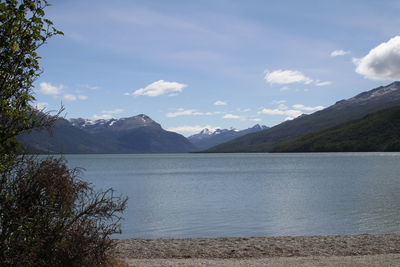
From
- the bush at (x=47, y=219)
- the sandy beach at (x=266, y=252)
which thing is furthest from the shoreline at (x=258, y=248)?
the bush at (x=47, y=219)

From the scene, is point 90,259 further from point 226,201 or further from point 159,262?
point 226,201

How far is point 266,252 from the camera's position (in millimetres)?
22172

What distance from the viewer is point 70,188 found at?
491 inches

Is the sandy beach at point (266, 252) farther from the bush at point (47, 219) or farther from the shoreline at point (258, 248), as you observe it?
the bush at point (47, 219)

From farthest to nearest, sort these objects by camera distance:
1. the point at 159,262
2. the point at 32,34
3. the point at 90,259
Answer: the point at 159,262, the point at 90,259, the point at 32,34

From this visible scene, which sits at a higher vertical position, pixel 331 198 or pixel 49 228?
pixel 49 228

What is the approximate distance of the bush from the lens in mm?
11156

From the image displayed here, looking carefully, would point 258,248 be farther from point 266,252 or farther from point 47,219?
point 47,219

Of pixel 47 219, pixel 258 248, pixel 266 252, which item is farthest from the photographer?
pixel 258 248

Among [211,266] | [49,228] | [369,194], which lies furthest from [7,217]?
[369,194]

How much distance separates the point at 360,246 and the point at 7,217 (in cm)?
1925

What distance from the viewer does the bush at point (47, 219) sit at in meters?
11.2

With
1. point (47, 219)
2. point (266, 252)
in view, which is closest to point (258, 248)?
point (266, 252)

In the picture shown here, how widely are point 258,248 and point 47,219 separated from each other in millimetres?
14336
